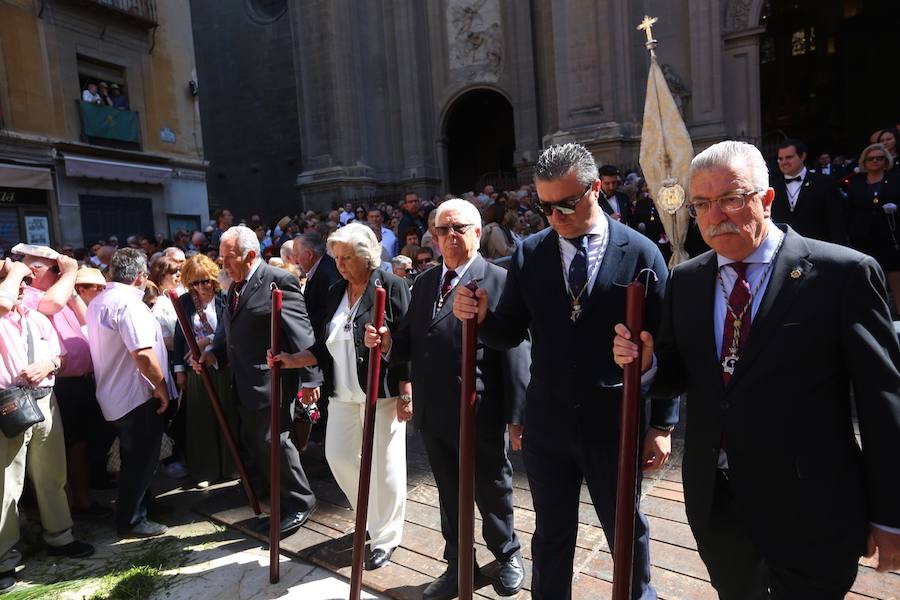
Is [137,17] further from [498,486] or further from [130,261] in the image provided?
[498,486]

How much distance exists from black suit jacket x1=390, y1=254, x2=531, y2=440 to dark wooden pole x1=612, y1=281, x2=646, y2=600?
39.7 inches

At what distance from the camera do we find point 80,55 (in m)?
17.5

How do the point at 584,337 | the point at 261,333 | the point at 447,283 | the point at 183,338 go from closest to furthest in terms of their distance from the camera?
the point at 584,337 < the point at 447,283 < the point at 261,333 < the point at 183,338

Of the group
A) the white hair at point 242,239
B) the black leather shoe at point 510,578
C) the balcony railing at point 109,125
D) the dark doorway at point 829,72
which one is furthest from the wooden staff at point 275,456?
the dark doorway at point 829,72

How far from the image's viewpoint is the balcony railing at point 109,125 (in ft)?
56.6

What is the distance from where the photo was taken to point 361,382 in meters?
3.72

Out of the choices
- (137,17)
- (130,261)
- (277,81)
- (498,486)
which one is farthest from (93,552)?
(277,81)

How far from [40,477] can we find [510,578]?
310 cm

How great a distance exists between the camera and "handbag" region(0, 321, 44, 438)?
3715mm

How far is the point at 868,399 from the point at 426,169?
18844mm

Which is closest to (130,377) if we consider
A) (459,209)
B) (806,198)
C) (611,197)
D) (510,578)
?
(459,209)

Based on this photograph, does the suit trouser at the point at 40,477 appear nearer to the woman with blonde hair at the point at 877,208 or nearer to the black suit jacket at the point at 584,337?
the black suit jacket at the point at 584,337

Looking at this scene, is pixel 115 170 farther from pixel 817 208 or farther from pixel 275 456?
pixel 817 208

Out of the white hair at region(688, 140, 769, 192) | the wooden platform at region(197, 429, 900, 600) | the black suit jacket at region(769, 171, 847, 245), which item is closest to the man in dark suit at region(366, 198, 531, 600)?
the wooden platform at region(197, 429, 900, 600)
